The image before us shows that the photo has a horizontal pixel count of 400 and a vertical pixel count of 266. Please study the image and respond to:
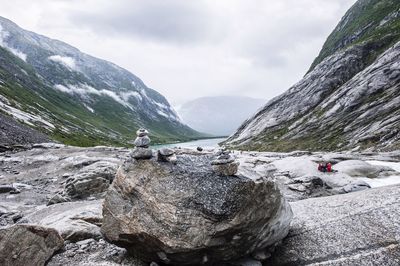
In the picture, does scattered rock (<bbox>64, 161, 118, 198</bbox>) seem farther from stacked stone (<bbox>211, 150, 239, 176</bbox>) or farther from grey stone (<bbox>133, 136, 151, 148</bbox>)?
stacked stone (<bbox>211, 150, 239, 176</bbox>)

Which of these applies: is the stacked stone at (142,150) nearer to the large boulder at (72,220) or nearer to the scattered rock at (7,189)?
the large boulder at (72,220)

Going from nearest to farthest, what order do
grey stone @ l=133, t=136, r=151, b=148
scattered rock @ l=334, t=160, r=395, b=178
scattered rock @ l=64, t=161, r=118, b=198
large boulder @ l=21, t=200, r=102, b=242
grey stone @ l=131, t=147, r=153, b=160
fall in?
1. grey stone @ l=131, t=147, r=153, b=160
2. grey stone @ l=133, t=136, r=151, b=148
3. large boulder @ l=21, t=200, r=102, b=242
4. scattered rock @ l=64, t=161, r=118, b=198
5. scattered rock @ l=334, t=160, r=395, b=178

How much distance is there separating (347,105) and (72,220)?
375ft

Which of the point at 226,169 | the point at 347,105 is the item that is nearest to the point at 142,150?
the point at 226,169

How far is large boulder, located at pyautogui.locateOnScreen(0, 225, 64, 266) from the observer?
17.0 metres

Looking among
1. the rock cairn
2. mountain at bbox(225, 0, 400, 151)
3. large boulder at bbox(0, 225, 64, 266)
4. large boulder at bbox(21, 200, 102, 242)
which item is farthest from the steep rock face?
mountain at bbox(225, 0, 400, 151)

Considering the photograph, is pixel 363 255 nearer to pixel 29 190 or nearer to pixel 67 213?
pixel 67 213

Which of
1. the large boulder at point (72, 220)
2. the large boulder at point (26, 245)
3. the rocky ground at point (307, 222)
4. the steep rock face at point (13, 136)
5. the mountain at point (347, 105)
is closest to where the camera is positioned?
the large boulder at point (26, 245)

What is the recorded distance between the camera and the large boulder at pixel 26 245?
17.0m

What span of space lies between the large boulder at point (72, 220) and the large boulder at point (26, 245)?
172 cm

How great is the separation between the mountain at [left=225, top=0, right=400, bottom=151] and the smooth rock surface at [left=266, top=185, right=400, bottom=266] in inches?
2150

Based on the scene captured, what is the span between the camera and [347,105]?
12050cm

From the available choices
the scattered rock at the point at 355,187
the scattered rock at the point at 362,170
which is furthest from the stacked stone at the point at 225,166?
the scattered rock at the point at 362,170

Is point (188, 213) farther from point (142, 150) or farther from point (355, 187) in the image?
point (355, 187)
